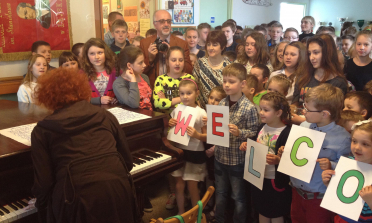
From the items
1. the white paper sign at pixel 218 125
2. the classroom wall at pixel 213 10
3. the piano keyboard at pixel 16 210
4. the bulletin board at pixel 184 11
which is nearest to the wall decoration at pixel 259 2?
the classroom wall at pixel 213 10

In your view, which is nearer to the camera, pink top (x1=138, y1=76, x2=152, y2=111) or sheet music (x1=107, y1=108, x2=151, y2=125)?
sheet music (x1=107, y1=108, x2=151, y2=125)

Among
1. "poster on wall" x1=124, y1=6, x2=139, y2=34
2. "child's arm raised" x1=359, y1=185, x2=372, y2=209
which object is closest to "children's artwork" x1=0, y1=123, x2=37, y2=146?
"child's arm raised" x1=359, y1=185, x2=372, y2=209

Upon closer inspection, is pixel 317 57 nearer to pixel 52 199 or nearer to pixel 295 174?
pixel 295 174

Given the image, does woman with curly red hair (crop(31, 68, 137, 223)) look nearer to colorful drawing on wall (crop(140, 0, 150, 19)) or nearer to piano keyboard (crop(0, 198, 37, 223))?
piano keyboard (crop(0, 198, 37, 223))

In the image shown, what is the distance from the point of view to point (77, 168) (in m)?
1.63

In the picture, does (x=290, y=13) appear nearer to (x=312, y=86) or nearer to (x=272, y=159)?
(x=312, y=86)

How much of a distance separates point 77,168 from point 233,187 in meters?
1.40

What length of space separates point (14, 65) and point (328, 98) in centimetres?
322

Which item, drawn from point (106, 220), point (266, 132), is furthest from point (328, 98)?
point (106, 220)

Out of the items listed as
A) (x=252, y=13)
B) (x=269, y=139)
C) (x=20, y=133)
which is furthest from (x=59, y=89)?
(x=252, y=13)

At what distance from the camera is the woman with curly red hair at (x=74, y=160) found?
1.62m

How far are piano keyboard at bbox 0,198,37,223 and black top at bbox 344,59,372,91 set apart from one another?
3.33 metres

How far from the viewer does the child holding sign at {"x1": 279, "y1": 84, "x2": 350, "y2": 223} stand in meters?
1.92

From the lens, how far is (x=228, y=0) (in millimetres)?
8719
